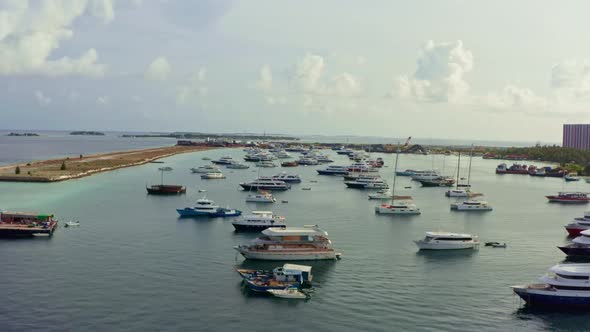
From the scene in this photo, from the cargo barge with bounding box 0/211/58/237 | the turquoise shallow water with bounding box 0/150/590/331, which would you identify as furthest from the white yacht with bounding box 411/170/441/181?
the cargo barge with bounding box 0/211/58/237

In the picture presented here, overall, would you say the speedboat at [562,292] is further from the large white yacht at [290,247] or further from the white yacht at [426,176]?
the white yacht at [426,176]

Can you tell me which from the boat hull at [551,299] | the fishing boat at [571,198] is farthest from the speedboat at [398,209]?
the boat hull at [551,299]

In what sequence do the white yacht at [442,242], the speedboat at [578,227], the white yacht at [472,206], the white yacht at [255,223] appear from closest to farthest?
the white yacht at [442,242] < the white yacht at [255,223] < the speedboat at [578,227] < the white yacht at [472,206]

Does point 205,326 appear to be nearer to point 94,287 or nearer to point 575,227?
point 94,287

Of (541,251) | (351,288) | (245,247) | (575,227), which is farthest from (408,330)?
(575,227)

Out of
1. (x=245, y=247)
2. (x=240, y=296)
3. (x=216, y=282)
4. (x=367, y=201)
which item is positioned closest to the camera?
(x=240, y=296)

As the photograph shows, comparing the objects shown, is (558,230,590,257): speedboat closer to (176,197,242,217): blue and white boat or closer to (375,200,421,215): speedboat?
(375,200,421,215): speedboat

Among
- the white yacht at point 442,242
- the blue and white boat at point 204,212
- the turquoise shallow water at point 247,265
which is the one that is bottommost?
the turquoise shallow water at point 247,265
